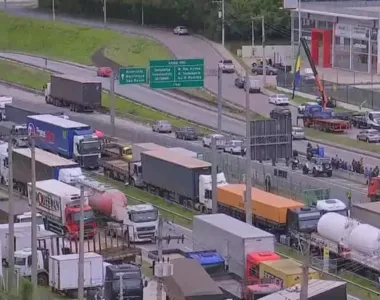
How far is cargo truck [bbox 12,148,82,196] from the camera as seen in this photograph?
169 feet

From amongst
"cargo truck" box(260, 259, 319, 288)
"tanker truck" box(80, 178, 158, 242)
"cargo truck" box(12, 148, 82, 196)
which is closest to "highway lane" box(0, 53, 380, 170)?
"cargo truck" box(12, 148, 82, 196)

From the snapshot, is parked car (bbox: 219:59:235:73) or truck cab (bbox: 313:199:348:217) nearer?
truck cab (bbox: 313:199:348:217)

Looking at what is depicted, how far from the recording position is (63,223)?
4472 cm

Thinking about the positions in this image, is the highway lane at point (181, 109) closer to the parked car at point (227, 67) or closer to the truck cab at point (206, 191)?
the parked car at point (227, 67)

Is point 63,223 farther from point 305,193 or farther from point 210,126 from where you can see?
point 210,126

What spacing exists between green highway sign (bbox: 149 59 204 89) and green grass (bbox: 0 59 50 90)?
31703 mm

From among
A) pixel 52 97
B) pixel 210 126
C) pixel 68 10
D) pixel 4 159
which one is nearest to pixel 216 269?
pixel 4 159

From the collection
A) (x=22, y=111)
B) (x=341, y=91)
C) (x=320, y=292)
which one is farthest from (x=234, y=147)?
(x=320, y=292)

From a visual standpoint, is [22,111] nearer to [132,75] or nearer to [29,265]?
[132,75]

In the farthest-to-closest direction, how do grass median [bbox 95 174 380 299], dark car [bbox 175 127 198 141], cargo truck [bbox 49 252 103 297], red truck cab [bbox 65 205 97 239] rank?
dark car [bbox 175 127 198 141] < red truck cab [bbox 65 205 97 239] < grass median [bbox 95 174 380 299] < cargo truck [bbox 49 252 103 297]

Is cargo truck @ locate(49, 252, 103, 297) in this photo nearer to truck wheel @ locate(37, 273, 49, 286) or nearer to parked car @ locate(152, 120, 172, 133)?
truck wheel @ locate(37, 273, 49, 286)

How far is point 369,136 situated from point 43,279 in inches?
1235

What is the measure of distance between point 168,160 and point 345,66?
4446 cm

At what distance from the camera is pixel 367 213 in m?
42.1
